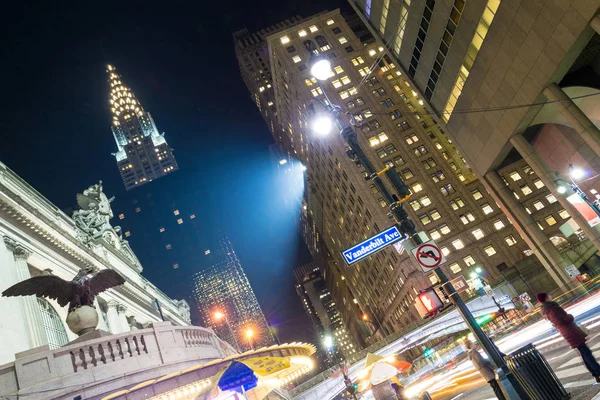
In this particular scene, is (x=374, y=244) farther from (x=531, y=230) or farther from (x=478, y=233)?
(x=478, y=233)

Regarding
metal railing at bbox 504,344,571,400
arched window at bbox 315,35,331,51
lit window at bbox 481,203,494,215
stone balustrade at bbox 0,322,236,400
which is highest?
arched window at bbox 315,35,331,51

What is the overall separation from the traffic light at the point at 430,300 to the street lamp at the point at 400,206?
324 millimetres

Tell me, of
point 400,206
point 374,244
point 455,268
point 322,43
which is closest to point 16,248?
point 374,244

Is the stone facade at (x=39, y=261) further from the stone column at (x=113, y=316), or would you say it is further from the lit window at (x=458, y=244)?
the lit window at (x=458, y=244)

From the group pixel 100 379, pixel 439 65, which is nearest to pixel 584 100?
pixel 439 65

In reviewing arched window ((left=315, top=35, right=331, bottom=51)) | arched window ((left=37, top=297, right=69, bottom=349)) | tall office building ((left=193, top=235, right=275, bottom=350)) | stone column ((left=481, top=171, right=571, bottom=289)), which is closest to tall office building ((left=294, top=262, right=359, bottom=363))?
tall office building ((left=193, top=235, right=275, bottom=350))

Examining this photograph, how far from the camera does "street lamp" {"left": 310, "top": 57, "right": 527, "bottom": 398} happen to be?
25.7ft

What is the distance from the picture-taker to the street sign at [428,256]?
27.9 feet

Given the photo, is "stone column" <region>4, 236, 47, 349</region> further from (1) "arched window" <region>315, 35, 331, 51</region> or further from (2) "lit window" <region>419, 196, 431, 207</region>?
(1) "arched window" <region>315, 35, 331, 51</region>

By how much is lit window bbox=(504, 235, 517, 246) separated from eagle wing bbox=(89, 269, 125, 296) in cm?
6064

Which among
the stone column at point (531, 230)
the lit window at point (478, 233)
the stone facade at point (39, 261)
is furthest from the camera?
the lit window at point (478, 233)

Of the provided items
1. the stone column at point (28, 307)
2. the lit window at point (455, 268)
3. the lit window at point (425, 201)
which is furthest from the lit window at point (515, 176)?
the stone column at point (28, 307)

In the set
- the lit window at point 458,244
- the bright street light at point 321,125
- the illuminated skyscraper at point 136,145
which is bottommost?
the lit window at point 458,244

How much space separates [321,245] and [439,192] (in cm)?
7595
